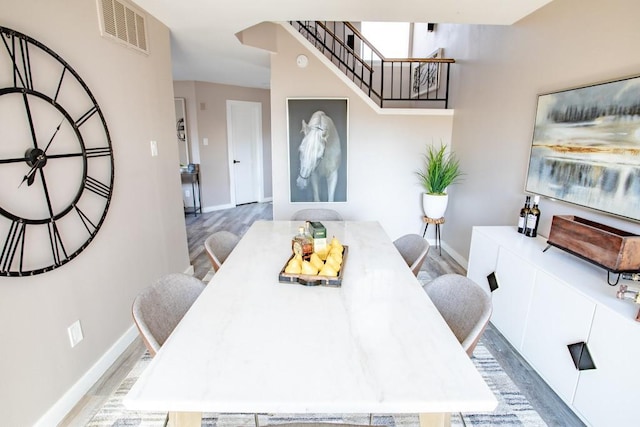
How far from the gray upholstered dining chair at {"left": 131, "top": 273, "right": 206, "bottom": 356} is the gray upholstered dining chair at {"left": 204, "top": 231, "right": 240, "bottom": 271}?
383 millimetres

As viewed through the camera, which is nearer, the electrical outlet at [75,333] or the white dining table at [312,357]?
the white dining table at [312,357]

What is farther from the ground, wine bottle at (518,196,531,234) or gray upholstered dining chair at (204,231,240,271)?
wine bottle at (518,196,531,234)

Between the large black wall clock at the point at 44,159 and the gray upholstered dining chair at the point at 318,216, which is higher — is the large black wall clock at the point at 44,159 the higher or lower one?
the higher one

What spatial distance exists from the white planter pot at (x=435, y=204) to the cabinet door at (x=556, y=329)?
1969 mm

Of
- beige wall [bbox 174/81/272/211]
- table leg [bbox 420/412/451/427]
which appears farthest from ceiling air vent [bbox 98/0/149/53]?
beige wall [bbox 174/81/272/211]

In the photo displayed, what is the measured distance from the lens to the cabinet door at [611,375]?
142 cm

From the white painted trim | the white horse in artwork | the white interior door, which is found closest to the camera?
the white horse in artwork

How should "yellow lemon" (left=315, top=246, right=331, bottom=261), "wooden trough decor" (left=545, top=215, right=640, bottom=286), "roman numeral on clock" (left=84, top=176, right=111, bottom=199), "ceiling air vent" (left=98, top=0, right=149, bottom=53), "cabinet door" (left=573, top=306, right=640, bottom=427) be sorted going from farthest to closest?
"ceiling air vent" (left=98, top=0, right=149, bottom=53) < "roman numeral on clock" (left=84, top=176, right=111, bottom=199) < "yellow lemon" (left=315, top=246, right=331, bottom=261) < "wooden trough decor" (left=545, top=215, right=640, bottom=286) < "cabinet door" (left=573, top=306, right=640, bottom=427)

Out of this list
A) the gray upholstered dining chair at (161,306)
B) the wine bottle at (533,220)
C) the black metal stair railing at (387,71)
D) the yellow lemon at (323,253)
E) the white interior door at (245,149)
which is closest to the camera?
the gray upholstered dining chair at (161,306)

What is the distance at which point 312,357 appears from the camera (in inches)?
40.5

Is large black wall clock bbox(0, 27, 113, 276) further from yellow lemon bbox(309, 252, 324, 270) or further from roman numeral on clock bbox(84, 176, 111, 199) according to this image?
yellow lemon bbox(309, 252, 324, 270)

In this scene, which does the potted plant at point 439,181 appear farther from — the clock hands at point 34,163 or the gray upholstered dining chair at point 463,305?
the clock hands at point 34,163

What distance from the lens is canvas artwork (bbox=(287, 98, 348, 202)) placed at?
4008 millimetres

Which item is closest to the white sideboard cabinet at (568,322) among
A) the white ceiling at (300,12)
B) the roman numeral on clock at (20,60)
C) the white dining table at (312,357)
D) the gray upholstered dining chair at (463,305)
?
the gray upholstered dining chair at (463,305)
